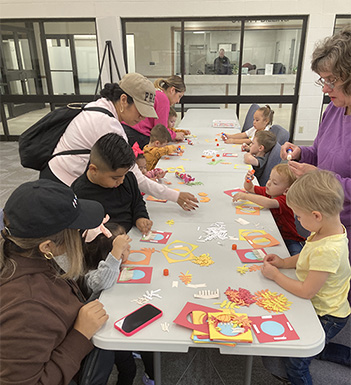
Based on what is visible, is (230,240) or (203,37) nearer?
(230,240)

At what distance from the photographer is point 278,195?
77.6 inches

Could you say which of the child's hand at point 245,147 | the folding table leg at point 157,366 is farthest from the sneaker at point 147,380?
the child's hand at point 245,147

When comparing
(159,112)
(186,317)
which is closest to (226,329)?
(186,317)

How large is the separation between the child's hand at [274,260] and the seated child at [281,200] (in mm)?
573

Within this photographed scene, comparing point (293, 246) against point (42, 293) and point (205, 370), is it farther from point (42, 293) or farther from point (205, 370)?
point (42, 293)

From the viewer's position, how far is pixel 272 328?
102cm

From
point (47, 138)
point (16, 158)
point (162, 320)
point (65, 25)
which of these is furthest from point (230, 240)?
point (65, 25)

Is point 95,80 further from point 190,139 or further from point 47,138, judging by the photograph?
point 47,138

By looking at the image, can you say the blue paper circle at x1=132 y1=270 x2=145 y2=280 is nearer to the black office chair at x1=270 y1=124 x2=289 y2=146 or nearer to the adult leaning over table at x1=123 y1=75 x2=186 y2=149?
the adult leaning over table at x1=123 y1=75 x2=186 y2=149

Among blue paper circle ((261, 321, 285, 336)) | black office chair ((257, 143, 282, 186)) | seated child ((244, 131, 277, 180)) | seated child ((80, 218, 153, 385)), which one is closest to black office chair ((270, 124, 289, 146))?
seated child ((244, 131, 277, 180))

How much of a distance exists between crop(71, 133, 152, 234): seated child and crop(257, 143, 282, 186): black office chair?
1230 millimetres

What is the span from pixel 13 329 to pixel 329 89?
1509 millimetres

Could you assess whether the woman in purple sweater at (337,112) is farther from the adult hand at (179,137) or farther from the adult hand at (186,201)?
the adult hand at (179,137)

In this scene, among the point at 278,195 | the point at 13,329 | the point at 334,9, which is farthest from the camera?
the point at 334,9
